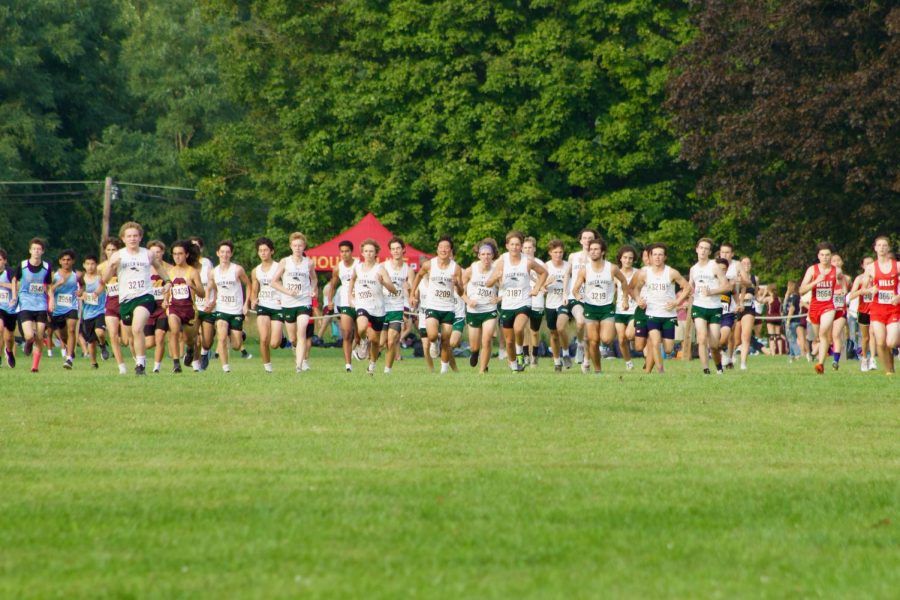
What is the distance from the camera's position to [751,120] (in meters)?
41.9

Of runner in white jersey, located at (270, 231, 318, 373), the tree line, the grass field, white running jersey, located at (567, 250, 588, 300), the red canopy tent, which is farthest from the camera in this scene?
the red canopy tent

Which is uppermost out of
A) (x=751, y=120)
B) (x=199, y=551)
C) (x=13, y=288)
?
(x=751, y=120)

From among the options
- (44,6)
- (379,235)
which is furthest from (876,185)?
(44,6)

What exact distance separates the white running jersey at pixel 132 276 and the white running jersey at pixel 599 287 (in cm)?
682

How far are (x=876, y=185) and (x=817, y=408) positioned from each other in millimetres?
23652

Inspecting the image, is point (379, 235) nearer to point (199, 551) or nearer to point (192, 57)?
point (192, 57)

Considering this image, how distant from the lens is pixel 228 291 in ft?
87.9

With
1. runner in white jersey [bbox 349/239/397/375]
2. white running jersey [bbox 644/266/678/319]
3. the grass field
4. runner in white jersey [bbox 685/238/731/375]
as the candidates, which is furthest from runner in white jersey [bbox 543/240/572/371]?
the grass field

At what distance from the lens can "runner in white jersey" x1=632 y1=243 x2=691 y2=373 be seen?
85.0ft

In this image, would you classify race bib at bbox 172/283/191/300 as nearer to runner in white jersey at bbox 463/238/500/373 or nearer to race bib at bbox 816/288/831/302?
runner in white jersey at bbox 463/238/500/373

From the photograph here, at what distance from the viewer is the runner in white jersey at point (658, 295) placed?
2591 cm

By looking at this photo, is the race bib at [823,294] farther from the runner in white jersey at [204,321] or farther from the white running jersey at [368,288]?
the runner in white jersey at [204,321]

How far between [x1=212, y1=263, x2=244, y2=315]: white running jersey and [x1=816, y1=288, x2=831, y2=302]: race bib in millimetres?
9257

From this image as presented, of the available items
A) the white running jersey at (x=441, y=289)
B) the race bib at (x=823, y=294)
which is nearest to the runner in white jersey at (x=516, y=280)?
the white running jersey at (x=441, y=289)
